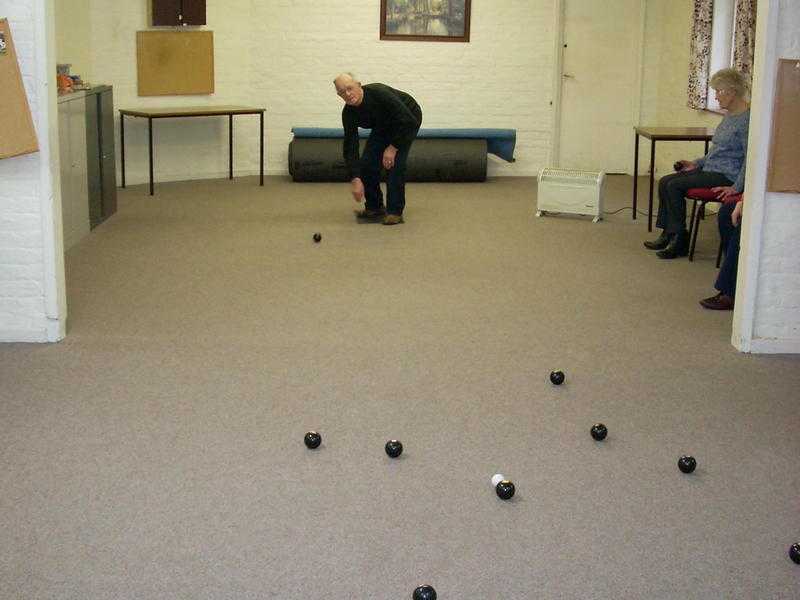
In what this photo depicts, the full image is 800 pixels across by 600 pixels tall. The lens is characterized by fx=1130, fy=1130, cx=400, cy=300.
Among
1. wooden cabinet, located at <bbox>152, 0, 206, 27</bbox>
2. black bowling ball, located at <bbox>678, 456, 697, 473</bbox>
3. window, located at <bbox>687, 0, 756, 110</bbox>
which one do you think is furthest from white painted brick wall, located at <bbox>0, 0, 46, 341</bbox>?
window, located at <bbox>687, 0, 756, 110</bbox>

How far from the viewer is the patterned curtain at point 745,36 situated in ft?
29.4

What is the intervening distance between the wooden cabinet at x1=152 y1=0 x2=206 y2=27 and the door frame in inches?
145

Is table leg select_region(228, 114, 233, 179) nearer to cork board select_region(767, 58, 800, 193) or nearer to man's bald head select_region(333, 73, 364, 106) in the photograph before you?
man's bald head select_region(333, 73, 364, 106)

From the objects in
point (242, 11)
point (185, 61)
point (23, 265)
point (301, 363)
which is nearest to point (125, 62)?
point (185, 61)

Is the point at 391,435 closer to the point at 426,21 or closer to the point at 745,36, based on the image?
the point at 745,36

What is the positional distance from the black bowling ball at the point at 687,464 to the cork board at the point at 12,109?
3.09 m

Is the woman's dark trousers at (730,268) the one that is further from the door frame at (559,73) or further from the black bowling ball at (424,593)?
the door frame at (559,73)

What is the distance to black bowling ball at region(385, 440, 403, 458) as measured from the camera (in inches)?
150

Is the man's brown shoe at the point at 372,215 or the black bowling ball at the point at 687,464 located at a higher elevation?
the man's brown shoe at the point at 372,215

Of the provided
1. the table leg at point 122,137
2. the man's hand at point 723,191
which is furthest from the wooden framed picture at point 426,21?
the man's hand at point 723,191

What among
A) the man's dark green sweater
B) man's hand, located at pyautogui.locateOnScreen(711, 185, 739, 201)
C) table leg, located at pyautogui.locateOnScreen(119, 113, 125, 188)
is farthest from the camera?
table leg, located at pyautogui.locateOnScreen(119, 113, 125, 188)

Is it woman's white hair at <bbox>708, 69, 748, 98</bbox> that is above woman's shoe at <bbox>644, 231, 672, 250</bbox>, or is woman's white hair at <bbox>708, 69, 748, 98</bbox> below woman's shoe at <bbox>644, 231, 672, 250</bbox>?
above

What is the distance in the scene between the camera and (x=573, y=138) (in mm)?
12109

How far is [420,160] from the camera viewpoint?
11.2 metres
